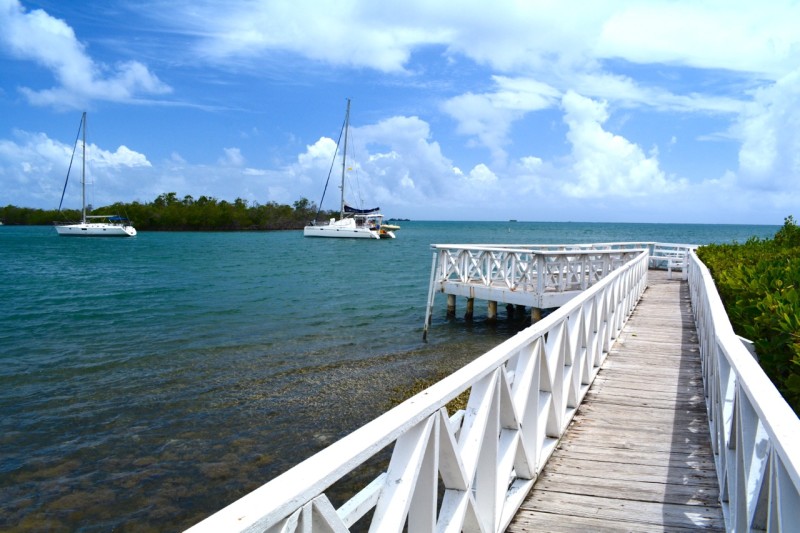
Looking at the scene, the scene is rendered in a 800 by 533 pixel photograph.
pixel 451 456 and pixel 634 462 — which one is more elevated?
pixel 451 456

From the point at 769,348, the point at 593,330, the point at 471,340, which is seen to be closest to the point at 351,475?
the point at 593,330

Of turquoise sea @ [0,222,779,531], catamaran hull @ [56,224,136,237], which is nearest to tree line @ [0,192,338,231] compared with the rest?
catamaran hull @ [56,224,136,237]

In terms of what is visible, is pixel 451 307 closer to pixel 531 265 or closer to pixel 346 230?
pixel 531 265

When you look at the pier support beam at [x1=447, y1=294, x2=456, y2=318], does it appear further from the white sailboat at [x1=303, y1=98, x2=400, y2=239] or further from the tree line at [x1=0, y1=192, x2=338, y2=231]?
the tree line at [x1=0, y1=192, x2=338, y2=231]

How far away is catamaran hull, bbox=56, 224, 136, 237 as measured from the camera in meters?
80.4

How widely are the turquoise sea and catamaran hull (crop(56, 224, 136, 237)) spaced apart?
59.8 m

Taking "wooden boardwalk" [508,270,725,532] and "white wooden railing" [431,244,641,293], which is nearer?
"wooden boardwalk" [508,270,725,532]

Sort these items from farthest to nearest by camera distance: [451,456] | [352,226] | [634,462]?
1. [352,226]
2. [634,462]
3. [451,456]

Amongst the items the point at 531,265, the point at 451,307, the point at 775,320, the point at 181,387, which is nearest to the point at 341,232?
the point at 451,307

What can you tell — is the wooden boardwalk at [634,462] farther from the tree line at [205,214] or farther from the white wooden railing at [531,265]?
the tree line at [205,214]

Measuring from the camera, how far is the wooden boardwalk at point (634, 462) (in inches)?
142

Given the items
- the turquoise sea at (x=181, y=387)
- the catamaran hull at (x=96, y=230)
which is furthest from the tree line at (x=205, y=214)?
the turquoise sea at (x=181, y=387)

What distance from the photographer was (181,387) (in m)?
11.3

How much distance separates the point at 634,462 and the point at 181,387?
30.2 ft
